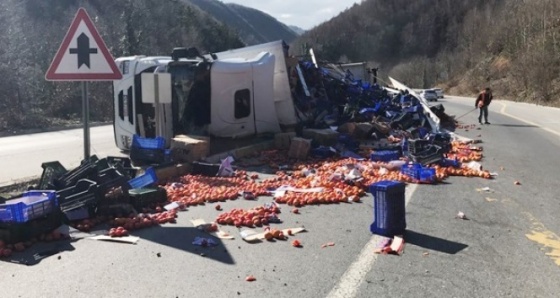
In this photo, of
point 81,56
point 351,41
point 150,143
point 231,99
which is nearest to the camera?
point 81,56

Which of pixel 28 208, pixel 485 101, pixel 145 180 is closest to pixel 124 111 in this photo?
pixel 145 180

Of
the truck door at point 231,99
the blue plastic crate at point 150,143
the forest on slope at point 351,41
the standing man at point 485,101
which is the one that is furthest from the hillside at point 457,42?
the blue plastic crate at point 150,143

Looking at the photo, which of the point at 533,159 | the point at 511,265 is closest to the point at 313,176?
the point at 511,265

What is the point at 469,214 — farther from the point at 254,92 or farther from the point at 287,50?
the point at 287,50

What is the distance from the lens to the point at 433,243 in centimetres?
598

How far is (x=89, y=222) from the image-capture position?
22.0 ft

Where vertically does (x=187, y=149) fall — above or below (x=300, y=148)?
above

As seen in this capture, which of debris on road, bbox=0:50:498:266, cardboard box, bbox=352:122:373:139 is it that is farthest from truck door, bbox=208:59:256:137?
cardboard box, bbox=352:122:373:139

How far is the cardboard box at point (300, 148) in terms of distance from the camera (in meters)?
12.6

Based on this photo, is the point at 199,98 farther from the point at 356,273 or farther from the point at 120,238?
the point at 356,273

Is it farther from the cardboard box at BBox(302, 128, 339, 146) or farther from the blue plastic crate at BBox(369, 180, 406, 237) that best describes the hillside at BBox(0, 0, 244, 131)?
the blue plastic crate at BBox(369, 180, 406, 237)

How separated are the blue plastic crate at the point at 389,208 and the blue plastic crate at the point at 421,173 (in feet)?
12.0

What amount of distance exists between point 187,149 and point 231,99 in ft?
9.85

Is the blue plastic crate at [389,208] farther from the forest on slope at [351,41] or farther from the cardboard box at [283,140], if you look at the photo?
the forest on slope at [351,41]
